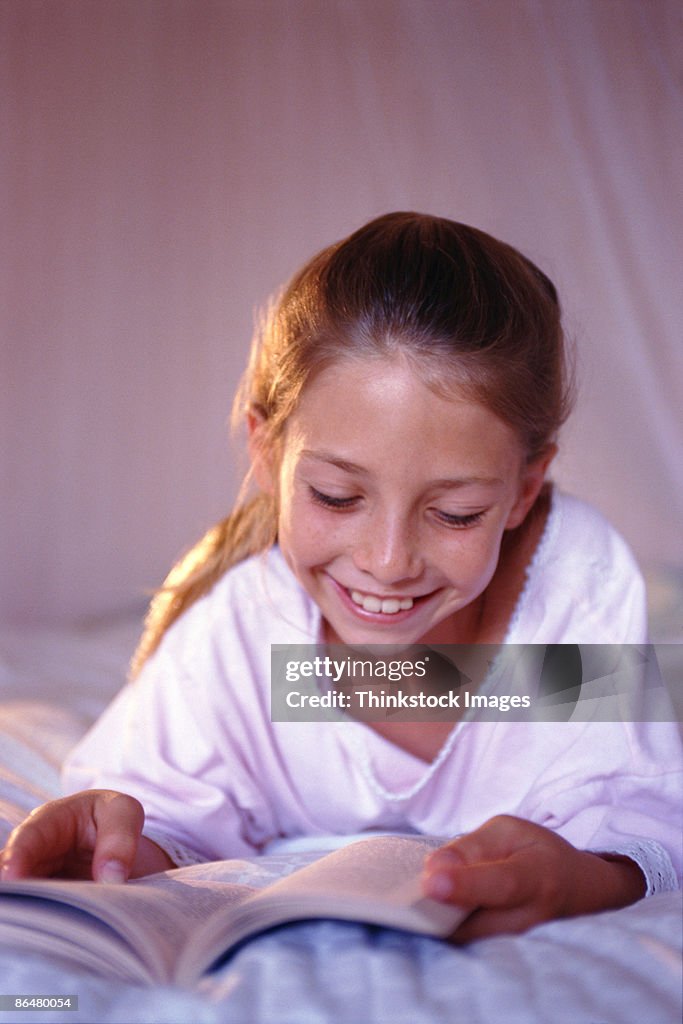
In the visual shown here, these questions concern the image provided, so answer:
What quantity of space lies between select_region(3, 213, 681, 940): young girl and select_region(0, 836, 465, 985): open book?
0.10 meters

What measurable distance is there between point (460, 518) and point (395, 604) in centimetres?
10

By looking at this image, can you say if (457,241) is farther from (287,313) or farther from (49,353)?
(49,353)

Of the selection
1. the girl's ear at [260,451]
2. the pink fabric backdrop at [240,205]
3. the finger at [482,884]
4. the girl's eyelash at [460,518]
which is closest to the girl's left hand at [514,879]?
the finger at [482,884]

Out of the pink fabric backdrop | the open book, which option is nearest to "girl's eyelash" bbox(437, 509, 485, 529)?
the open book

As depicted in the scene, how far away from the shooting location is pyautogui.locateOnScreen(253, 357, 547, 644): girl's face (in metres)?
0.80

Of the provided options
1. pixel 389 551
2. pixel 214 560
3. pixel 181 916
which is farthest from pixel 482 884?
pixel 214 560

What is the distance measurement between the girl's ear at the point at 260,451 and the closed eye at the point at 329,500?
0.33ft

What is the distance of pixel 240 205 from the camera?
180 centimetres

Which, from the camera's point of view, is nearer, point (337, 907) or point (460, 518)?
point (337, 907)

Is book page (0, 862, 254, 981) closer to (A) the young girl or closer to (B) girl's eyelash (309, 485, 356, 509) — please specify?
(A) the young girl

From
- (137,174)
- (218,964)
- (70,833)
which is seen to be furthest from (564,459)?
(218,964)

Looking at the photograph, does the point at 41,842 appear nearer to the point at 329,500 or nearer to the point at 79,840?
Result: the point at 79,840

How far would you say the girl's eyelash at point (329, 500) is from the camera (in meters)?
0.84

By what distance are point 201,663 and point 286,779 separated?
0.44 feet
